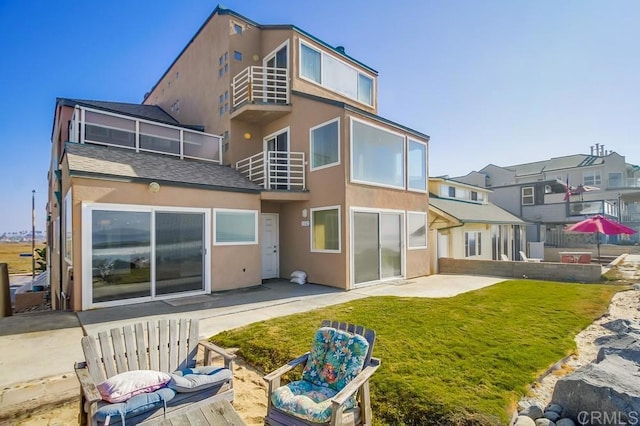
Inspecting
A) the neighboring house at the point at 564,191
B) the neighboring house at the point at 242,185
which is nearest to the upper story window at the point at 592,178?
the neighboring house at the point at 564,191

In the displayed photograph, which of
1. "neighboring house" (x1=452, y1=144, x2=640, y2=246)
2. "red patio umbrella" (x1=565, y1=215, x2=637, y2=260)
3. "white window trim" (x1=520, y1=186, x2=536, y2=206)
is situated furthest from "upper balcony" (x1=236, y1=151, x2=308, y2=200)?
"white window trim" (x1=520, y1=186, x2=536, y2=206)

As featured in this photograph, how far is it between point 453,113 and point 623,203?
104 ft

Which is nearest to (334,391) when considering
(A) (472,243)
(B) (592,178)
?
(A) (472,243)

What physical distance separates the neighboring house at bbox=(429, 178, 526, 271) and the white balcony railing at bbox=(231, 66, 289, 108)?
27.5ft

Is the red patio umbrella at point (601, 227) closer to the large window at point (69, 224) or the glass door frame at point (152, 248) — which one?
the glass door frame at point (152, 248)

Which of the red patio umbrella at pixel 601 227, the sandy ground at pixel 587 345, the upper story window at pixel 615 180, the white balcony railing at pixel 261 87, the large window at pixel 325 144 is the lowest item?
the sandy ground at pixel 587 345

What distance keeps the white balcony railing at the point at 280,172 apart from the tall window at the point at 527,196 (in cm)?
2273

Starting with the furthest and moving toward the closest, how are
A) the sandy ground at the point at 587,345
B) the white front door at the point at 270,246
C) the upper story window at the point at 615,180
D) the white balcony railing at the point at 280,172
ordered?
the upper story window at the point at 615,180 < the white front door at the point at 270,246 < the white balcony railing at the point at 280,172 < the sandy ground at the point at 587,345

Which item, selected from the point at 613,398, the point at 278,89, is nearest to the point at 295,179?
the point at 278,89

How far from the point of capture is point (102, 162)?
8.41 m

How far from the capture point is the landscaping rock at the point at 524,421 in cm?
305

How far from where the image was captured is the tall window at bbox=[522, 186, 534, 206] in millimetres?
25391

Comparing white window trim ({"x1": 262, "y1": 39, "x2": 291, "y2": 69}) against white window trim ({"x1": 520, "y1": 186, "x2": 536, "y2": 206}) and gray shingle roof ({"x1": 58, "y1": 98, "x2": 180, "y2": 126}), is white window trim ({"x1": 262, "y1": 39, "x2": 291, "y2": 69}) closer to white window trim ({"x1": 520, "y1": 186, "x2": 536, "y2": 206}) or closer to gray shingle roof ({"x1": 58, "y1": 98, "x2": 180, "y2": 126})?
gray shingle roof ({"x1": 58, "y1": 98, "x2": 180, "y2": 126})

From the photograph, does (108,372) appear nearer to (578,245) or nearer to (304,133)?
(304,133)
